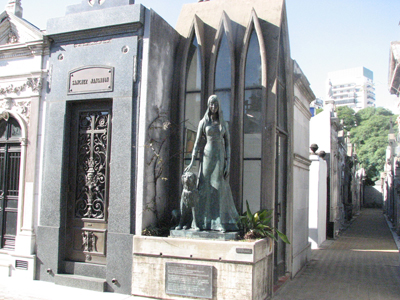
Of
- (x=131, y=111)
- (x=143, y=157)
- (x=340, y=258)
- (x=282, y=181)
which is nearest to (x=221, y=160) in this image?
(x=143, y=157)

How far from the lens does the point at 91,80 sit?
7473 mm

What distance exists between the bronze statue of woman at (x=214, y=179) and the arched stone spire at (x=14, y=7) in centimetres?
548

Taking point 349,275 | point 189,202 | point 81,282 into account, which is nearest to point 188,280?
point 189,202

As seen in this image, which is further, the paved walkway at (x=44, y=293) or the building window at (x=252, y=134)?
the building window at (x=252, y=134)

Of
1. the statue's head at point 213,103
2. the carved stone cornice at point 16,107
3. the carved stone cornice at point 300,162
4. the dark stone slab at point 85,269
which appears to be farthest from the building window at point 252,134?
the carved stone cornice at point 16,107

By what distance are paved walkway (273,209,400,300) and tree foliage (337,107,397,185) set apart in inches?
1547

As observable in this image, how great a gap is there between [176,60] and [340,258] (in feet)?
25.8

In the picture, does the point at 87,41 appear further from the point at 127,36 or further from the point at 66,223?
the point at 66,223

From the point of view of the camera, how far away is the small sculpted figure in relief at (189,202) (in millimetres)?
6317

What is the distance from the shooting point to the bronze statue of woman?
650 centimetres

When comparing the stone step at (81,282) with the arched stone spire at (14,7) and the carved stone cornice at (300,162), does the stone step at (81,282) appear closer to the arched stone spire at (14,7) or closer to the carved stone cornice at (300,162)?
the carved stone cornice at (300,162)

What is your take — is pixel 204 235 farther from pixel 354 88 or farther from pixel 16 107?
pixel 354 88

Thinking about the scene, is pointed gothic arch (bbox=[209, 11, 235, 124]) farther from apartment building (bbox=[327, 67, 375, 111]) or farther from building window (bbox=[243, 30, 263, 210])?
apartment building (bbox=[327, 67, 375, 111])

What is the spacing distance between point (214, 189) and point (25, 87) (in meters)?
4.78
